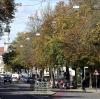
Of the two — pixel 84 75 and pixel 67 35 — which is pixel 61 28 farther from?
pixel 84 75

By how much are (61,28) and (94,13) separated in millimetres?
16642

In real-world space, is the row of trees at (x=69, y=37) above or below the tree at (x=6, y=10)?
above

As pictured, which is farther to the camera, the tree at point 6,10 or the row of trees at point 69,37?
the row of trees at point 69,37

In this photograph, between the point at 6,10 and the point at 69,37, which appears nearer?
the point at 6,10

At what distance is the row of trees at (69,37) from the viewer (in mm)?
58312

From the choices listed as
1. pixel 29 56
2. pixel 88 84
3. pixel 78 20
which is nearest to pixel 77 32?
pixel 78 20

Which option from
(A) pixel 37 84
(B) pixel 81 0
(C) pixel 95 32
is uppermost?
(B) pixel 81 0

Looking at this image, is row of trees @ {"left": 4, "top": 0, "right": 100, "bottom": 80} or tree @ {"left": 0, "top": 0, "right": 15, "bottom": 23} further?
row of trees @ {"left": 4, "top": 0, "right": 100, "bottom": 80}

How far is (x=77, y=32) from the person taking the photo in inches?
2547

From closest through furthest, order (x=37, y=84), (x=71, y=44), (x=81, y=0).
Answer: (x=81, y=0), (x=37, y=84), (x=71, y=44)

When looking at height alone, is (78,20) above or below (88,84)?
above

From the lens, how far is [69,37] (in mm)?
68938

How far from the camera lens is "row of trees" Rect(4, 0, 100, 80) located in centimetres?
5831

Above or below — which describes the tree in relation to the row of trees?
below
